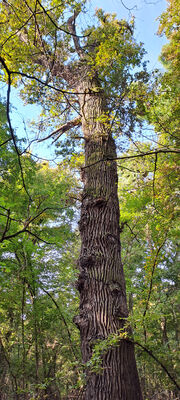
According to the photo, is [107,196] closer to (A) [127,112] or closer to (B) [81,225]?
(B) [81,225]

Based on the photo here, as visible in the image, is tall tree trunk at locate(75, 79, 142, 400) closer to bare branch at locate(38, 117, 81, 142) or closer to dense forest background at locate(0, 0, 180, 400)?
dense forest background at locate(0, 0, 180, 400)

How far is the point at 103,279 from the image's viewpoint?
2.61 meters

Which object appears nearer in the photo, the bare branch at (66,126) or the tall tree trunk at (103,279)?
the tall tree trunk at (103,279)

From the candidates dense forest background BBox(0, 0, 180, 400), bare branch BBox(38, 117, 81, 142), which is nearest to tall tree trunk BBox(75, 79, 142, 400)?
dense forest background BBox(0, 0, 180, 400)

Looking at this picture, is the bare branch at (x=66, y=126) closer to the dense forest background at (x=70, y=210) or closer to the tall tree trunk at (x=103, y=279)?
the dense forest background at (x=70, y=210)

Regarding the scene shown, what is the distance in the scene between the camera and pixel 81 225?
310 centimetres

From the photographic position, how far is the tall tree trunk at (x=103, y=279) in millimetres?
2152

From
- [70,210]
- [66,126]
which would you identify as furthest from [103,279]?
[70,210]

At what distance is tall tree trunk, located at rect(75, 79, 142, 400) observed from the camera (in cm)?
215

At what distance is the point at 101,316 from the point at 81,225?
1.09m

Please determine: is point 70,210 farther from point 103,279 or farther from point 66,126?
point 103,279

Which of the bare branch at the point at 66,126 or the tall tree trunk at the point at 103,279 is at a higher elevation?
the bare branch at the point at 66,126

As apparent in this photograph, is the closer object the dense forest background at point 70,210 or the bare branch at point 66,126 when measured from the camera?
the dense forest background at point 70,210

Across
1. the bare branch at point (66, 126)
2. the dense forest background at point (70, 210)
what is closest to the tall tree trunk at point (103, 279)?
the dense forest background at point (70, 210)
